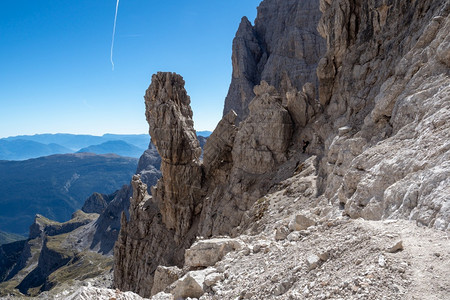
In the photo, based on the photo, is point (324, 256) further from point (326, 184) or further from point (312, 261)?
point (326, 184)

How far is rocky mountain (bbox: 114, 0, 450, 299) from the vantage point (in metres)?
7.39

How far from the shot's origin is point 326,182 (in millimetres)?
20781

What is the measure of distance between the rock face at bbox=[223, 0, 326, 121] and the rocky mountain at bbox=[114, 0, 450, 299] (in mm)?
41119

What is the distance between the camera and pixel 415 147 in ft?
35.4

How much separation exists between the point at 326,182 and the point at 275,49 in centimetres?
8210

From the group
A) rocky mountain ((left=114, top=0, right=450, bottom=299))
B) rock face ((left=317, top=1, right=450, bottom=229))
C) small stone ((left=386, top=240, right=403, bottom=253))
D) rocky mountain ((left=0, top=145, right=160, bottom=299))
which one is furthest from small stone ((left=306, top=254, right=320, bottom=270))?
rocky mountain ((left=0, top=145, right=160, bottom=299))

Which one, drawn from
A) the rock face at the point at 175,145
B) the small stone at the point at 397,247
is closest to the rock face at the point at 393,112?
the small stone at the point at 397,247

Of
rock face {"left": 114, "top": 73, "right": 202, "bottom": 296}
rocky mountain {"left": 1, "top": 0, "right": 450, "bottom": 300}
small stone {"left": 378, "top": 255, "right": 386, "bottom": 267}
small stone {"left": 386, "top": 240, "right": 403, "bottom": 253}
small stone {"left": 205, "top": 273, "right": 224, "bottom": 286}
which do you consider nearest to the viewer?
small stone {"left": 378, "top": 255, "right": 386, "bottom": 267}

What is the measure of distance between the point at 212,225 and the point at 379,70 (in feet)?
85.0

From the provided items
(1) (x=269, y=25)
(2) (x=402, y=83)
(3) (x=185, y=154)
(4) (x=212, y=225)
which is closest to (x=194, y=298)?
(2) (x=402, y=83)

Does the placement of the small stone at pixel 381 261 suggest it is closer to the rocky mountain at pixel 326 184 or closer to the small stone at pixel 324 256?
the rocky mountain at pixel 326 184

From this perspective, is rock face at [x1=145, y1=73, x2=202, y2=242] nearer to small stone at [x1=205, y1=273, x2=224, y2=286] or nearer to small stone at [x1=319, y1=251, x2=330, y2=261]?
small stone at [x1=205, y1=273, x2=224, y2=286]

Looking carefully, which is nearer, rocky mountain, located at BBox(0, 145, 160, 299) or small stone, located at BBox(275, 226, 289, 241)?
small stone, located at BBox(275, 226, 289, 241)

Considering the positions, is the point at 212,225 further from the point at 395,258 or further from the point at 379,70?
the point at 395,258
